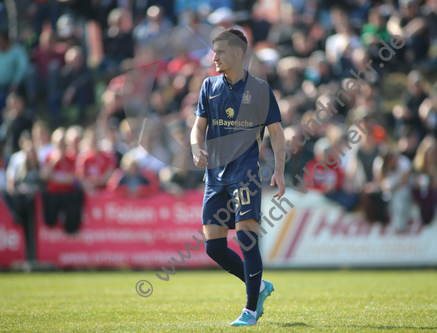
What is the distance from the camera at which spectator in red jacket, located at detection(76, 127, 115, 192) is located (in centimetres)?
1151

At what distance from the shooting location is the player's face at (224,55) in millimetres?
4773

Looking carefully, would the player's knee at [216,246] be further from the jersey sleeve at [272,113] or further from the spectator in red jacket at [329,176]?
the spectator in red jacket at [329,176]

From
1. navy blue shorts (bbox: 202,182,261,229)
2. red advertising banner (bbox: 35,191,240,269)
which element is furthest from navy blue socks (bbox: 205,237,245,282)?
red advertising banner (bbox: 35,191,240,269)

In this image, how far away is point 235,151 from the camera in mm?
4824

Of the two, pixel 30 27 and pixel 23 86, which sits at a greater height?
pixel 30 27

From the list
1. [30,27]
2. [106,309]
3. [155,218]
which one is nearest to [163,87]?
[155,218]

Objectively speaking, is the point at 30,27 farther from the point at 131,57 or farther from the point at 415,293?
the point at 415,293

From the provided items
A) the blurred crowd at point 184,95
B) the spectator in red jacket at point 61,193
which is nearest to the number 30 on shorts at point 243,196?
the blurred crowd at point 184,95

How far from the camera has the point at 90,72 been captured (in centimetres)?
1513

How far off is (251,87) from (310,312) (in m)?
2.22

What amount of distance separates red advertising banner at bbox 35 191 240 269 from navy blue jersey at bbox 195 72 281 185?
595 cm

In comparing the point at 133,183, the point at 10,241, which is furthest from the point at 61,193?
the point at 133,183

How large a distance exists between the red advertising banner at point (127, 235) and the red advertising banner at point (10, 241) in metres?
0.36

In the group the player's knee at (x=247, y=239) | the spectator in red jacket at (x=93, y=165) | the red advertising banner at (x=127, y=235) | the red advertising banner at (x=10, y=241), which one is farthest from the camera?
the spectator in red jacket at (x=93, y=165)
